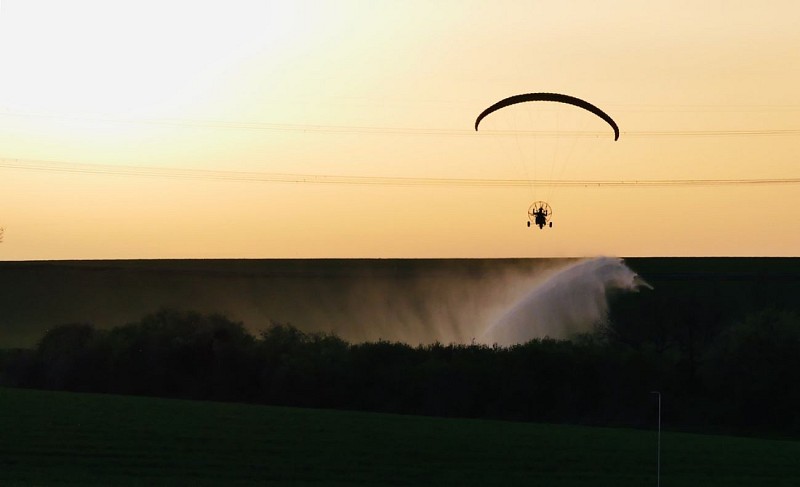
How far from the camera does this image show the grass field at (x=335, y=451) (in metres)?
48.8

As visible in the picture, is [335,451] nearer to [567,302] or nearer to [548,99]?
[548,99]

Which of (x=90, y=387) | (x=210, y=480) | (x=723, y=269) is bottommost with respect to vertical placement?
(x=210, y=480)

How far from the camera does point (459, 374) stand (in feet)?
310

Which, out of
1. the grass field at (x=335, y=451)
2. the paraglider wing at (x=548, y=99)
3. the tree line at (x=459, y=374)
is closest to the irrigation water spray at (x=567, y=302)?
the tree line at (x=459, y=374)

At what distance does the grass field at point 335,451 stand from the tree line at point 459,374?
22.1 meters

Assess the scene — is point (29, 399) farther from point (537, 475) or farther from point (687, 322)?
point (687, 322)

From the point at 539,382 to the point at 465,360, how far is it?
6.03 m

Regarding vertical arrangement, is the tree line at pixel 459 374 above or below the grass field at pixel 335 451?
above

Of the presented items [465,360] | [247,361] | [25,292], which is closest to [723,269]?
[465,360]

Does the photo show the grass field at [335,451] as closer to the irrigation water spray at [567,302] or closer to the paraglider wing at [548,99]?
the paraglider wing at [548,99]

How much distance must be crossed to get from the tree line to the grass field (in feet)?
72.4

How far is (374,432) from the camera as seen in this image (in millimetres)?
62406

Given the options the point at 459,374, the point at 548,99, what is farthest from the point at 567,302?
the point at 548,99

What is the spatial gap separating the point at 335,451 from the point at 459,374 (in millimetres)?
39322
